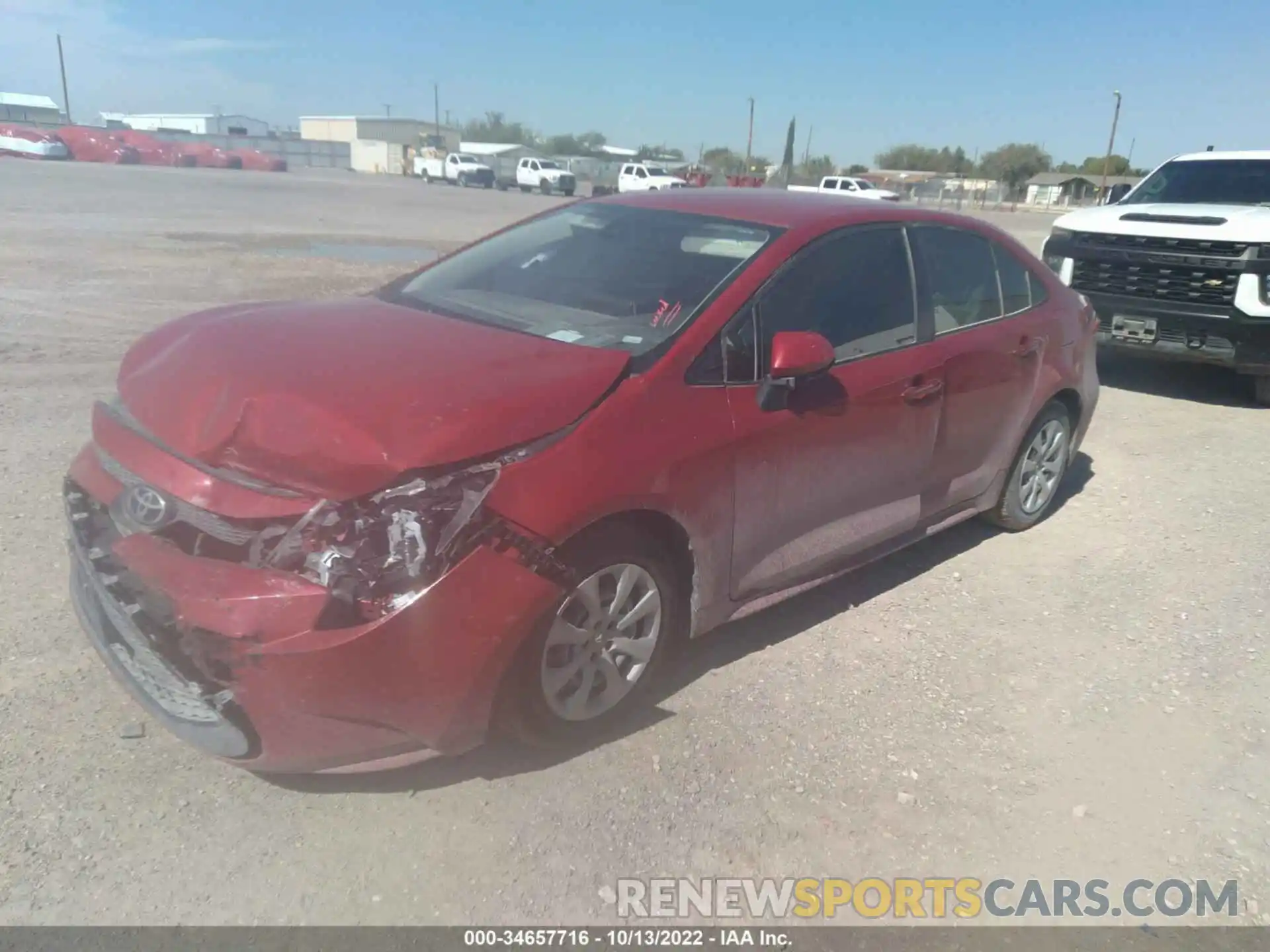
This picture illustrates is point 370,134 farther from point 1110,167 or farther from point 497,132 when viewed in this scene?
point 1110,167

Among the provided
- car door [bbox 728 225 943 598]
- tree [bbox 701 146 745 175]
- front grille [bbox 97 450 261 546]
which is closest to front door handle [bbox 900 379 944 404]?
car door [bbox 728 225 943 598]

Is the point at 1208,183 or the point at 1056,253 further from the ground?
the point at 1208,183

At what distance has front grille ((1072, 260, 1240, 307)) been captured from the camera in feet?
24.8

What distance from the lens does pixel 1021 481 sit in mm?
5012

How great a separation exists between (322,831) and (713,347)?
76.1 inches

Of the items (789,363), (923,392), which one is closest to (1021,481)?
(923,392)

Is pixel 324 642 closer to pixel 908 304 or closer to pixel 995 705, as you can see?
pixel 995 705

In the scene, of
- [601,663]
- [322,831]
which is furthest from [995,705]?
[322,831]

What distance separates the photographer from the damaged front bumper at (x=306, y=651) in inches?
94.0

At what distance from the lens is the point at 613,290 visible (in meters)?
3.58

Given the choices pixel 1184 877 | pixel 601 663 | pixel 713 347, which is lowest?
pixel 1184 877

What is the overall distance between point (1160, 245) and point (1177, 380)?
1.83m

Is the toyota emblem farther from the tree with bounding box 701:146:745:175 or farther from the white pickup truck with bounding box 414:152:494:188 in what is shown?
the tree with bounding box 701:146:745:175

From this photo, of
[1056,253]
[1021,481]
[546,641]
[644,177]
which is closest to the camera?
[546,641]
